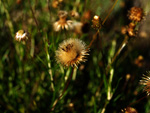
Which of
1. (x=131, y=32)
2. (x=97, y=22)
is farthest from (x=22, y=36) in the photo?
(x=131, y=32)

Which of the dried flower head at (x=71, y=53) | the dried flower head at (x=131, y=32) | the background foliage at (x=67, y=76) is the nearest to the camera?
the dried flower head at (x=71, y=53)

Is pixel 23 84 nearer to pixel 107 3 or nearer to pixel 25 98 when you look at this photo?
pixel 25 98

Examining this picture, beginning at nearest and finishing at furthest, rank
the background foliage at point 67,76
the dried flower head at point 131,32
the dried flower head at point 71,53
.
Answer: the dried flower head at point 71,53 → the dried flower head at point 131,32 → the background foliage at point 67,76

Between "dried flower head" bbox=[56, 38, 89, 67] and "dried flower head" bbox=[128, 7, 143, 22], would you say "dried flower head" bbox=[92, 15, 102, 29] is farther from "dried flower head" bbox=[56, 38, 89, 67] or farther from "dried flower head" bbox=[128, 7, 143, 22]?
"dried flower head" bbox=[128, 7, 143, 22]

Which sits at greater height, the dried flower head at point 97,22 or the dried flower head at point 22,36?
the dried flower head at point 97,22

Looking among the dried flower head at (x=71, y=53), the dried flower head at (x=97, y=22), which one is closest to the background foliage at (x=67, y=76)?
the dried flower head at (x=71, y=53)

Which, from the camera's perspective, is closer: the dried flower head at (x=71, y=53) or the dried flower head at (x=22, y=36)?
the dried flower head at (x=71, y=53)

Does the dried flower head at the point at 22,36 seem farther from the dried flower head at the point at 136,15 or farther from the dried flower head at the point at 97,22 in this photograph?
the dried flower head at the point at 136,15

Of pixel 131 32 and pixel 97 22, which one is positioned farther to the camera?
pixel 131 32

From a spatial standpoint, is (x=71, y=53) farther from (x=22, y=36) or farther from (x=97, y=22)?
(x=22, y=36)
